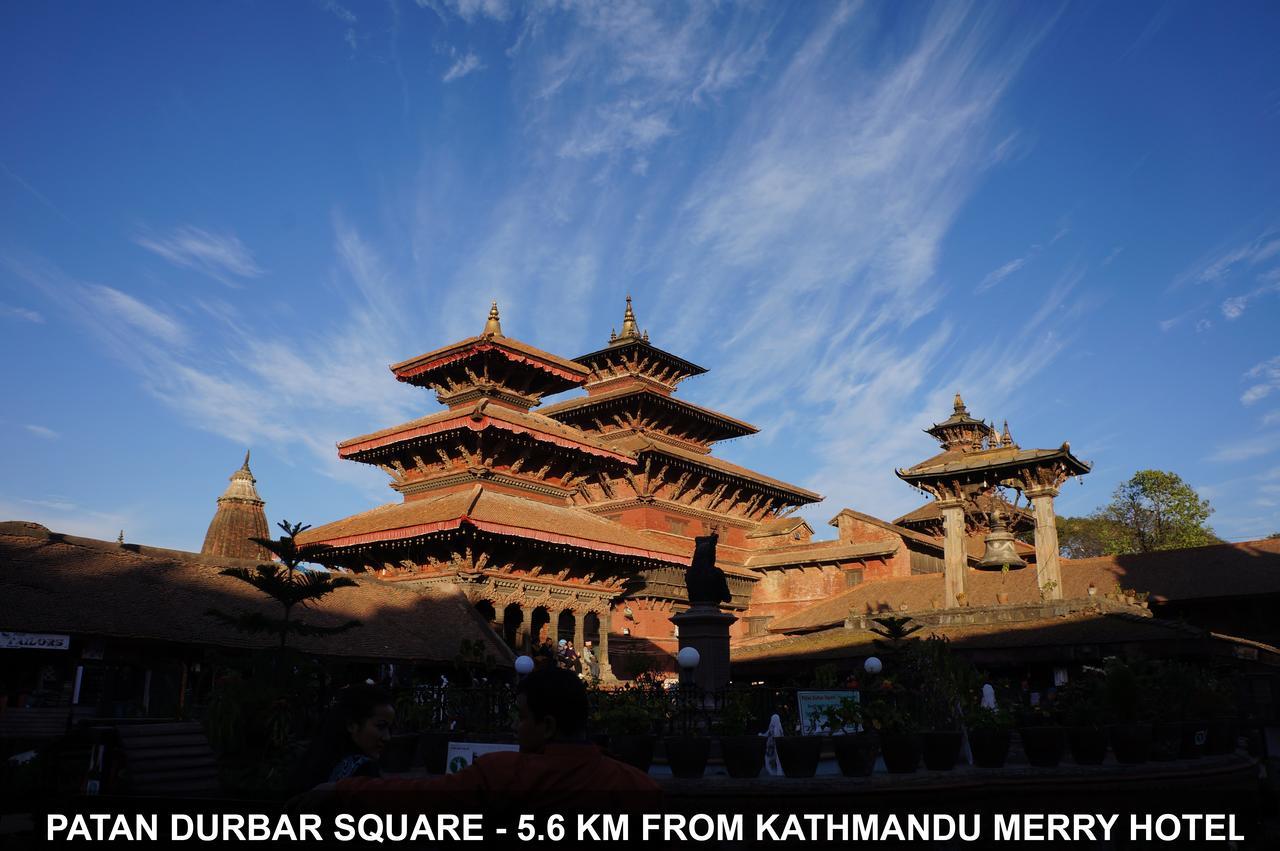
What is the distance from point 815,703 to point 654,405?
2954 centimetres

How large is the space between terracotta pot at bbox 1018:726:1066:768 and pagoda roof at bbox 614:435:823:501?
26.8m

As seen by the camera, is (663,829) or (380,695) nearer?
(663,829)

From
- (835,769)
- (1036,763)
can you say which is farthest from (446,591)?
(1036,763)

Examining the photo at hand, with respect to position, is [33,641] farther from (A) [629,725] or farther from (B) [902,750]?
(B) [902,750]

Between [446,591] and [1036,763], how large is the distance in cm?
1666

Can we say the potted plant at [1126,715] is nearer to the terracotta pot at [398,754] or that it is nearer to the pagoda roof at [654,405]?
the terracotta pot at [398,754]

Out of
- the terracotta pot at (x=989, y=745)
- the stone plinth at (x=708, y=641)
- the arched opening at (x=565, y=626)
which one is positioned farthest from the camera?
the arched opening at (x=565, y=626)

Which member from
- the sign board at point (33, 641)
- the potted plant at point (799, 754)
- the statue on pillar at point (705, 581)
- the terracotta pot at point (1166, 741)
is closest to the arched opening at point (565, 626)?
the statue on pillar at point (705, 581)

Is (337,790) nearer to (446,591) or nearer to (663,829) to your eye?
(663,829)

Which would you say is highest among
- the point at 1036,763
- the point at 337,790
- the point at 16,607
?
the point at 16,607

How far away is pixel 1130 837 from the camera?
10.6m

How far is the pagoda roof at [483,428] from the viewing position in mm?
26438

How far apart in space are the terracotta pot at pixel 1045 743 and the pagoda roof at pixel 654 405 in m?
30.5

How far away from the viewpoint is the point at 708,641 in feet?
46.9
